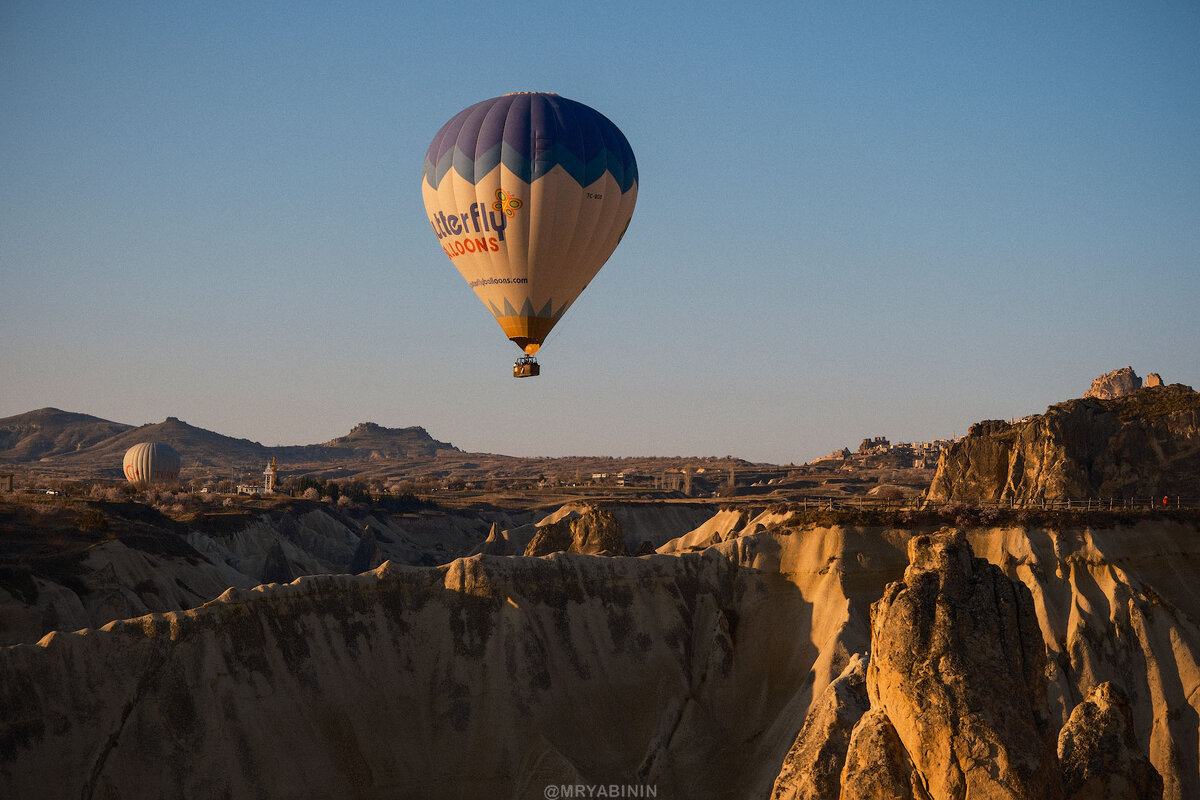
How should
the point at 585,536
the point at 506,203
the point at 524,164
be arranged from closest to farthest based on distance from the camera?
the point at 524,164
the point at 506,203
the point at 585,536

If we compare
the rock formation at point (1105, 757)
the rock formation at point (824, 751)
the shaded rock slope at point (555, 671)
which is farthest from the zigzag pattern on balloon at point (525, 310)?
the rock formation at point (1105, 757)

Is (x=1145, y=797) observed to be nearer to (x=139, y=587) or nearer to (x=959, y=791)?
(x=959, y=791)

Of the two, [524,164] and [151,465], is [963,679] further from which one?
[151,465]

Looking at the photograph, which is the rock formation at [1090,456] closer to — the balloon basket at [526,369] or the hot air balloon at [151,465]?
the balloon basket at [526,369]

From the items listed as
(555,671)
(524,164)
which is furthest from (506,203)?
(555,671)

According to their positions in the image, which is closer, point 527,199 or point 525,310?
point 527,199

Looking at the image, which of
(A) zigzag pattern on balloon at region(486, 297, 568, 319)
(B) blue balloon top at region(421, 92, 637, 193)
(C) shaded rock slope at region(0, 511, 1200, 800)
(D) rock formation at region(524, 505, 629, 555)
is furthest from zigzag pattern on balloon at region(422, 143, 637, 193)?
(D) rock formation at region(524, 505, 629, 555)

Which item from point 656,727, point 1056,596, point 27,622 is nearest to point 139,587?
point 27,622
